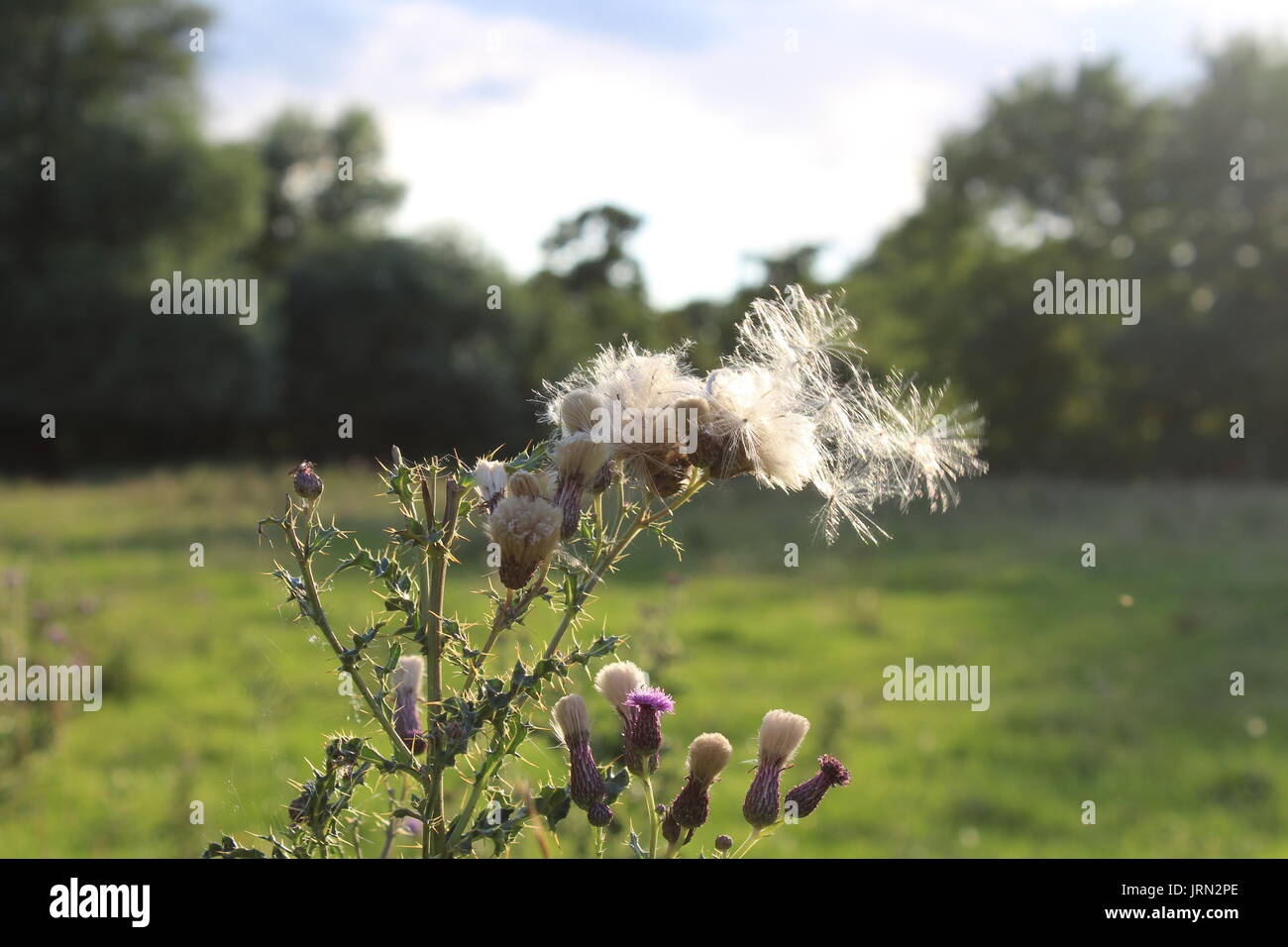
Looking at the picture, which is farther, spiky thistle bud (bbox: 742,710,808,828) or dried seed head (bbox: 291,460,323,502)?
spiky thistle bud (bbox: 742,710,808,828)

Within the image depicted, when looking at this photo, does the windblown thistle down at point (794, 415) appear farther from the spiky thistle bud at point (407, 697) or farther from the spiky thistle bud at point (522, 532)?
the spiky thistle bud at point (407, 697)

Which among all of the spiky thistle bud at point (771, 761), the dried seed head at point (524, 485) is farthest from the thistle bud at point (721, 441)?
the spiky thistle bud at point (771, 761)

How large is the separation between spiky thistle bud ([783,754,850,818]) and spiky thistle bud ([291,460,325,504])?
0.71 m

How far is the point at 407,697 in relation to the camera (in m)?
1.44

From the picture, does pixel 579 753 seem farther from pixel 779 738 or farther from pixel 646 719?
pixel 779 738

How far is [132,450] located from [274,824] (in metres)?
33.9

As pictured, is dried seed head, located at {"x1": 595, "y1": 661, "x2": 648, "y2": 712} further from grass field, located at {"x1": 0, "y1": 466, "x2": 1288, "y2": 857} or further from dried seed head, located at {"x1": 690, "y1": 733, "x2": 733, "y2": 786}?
grass field, located at {"x1": 0, "y1": 466, "x2": 1288, "y2": 857}

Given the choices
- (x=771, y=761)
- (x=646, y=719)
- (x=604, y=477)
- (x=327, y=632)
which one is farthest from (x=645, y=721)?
(x=327, y=632)

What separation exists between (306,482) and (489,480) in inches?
8.8

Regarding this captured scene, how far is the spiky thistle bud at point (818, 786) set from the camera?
147cm

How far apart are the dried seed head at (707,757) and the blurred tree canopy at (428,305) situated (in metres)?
24.1

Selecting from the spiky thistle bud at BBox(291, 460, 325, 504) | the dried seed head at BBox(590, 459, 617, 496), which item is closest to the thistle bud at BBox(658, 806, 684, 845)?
the dried seed head at BBox(590, 459, 617, 496)

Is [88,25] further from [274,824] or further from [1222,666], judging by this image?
[274,824]

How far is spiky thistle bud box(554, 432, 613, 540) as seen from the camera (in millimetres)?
1328
